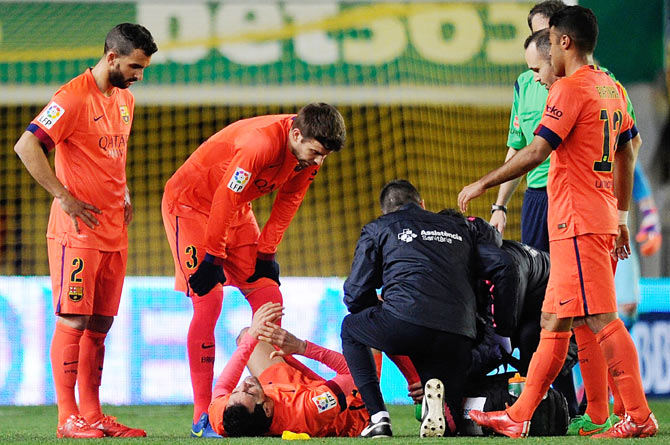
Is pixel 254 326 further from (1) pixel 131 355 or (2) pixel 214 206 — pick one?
(1) pixel 131 355

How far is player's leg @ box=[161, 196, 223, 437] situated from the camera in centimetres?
466

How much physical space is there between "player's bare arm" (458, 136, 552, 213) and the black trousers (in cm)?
62

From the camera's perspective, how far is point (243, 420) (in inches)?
167

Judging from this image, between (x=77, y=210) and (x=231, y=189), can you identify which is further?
(x=231, y=189)

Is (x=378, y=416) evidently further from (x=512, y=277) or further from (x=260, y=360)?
(x=260, y=360)

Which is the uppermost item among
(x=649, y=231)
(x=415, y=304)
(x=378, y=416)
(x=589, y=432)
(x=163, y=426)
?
(x=649, y=231)

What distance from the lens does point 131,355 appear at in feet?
23.1

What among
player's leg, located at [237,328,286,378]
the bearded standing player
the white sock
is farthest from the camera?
player's leg, located at [237,328,286,378]

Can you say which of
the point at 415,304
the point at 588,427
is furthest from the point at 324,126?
the point at 588,427

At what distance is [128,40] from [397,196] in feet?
4.75

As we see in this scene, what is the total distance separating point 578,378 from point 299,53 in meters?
4.65

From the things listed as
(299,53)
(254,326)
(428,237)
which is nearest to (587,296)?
(428,237)

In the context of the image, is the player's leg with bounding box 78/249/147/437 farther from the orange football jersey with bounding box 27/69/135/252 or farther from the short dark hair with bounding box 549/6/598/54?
the short dark hair with bounding box 549/6/598/54

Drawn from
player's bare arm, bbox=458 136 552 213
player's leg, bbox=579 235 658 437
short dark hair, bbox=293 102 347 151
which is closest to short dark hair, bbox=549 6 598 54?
player's bare arm, bbox=458 136 552 213
